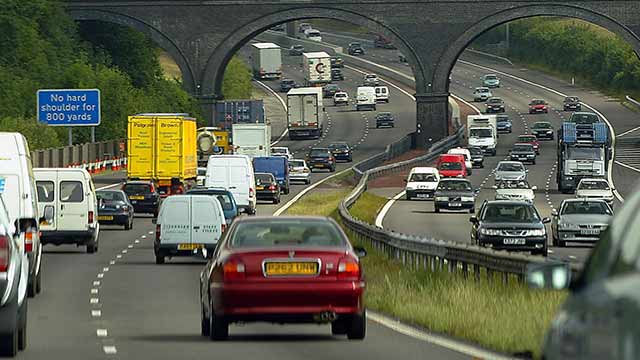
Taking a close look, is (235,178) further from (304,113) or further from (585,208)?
(304,113)

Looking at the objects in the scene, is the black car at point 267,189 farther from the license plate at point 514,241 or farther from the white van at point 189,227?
the white van at point 189,227

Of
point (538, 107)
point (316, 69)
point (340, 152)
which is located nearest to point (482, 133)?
point (340, 152)

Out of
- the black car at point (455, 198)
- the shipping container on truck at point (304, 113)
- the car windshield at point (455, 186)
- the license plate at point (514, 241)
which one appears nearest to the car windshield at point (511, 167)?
the car windshield at point (455, 186)

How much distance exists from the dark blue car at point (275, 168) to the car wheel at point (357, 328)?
2244 inches

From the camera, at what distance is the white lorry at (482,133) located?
108 meters

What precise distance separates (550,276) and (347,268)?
9787mm

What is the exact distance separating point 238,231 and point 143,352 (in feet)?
4.96

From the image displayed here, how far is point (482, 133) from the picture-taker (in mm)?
109188

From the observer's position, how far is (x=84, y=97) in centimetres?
8344

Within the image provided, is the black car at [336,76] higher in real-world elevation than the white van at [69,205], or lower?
higher

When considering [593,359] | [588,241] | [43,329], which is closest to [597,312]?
[593,359]

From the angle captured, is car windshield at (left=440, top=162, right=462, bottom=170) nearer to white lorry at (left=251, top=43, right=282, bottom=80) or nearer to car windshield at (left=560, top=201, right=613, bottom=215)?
car windshield at (left=560, top=201, right=613, bottom=215)

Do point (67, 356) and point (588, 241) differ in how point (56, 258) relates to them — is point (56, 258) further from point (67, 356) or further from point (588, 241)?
point (67, 356)

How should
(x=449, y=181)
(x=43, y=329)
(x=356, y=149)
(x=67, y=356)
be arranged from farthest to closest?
(x=356, y=149)
(x=449, y=181)
(x=43, y=329)
(x=67, y=356)
